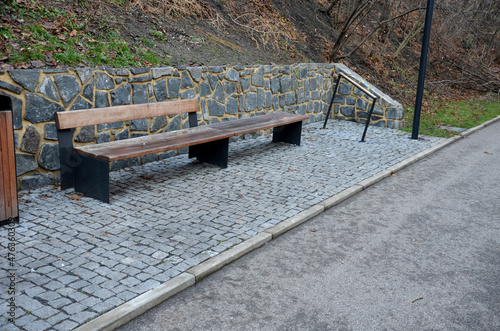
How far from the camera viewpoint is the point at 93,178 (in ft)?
16.6

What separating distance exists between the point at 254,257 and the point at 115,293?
129cm

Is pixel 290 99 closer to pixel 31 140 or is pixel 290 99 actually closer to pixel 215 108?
pixel 215 108

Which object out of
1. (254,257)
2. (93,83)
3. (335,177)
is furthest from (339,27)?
(254,257)

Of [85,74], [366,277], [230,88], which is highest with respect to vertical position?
[85,74]

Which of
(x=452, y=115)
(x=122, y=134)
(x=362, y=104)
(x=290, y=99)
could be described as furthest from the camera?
(x=452, y=115)

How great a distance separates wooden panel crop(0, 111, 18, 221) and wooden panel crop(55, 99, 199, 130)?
2.54 feet

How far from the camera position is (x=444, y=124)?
11.4 meters

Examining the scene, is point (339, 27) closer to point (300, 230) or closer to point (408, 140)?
point (408, 140)

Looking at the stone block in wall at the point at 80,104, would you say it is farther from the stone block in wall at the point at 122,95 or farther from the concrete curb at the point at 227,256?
the concrete curb at the point at 227,256

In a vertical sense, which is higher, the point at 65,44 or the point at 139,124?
the point at 65,44

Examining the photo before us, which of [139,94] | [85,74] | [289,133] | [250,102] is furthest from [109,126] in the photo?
[289,133]

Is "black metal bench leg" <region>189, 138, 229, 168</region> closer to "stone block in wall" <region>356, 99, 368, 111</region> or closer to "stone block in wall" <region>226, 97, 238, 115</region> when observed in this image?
"stone block in wall" <region>226, 97, 238, 115</region>

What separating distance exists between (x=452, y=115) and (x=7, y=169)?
1167 centimetres

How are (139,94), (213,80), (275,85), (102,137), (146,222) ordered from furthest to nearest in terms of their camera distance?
(275,85)
(213,80)
(139,94)
(102,137)
(146,222)
